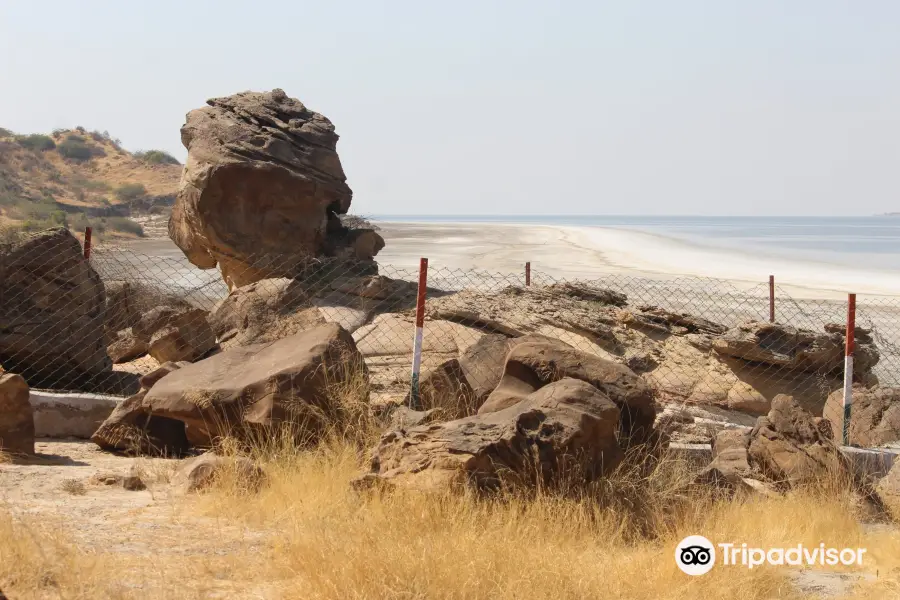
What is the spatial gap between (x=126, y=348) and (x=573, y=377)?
8.35 m

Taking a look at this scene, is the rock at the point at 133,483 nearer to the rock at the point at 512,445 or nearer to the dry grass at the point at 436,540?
the dry grass at the point at 436,540

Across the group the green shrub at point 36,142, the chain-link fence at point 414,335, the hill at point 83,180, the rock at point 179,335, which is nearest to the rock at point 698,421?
the chain-link fence at point 414,335

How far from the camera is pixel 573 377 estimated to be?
793 cm

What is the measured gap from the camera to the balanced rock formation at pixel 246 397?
8180mm

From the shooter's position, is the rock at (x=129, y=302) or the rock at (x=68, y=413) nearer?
the rock at (x=68, y=413)

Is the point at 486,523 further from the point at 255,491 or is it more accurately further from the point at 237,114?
the point at 237,114

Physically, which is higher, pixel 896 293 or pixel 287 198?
pixel 287 198

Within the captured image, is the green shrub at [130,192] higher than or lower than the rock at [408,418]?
higher

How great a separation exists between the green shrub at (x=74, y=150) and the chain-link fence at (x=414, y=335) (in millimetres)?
74363

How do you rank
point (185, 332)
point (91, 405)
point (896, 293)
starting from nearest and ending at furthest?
point (91, 405) < point (185, 332) < point (896, 293)

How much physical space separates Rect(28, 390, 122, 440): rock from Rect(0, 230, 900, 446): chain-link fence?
1.28 meters

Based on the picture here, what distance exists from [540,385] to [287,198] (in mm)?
8755

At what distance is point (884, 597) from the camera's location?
5.85 meters

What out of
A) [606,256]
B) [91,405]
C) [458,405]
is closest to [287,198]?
[91,405]
